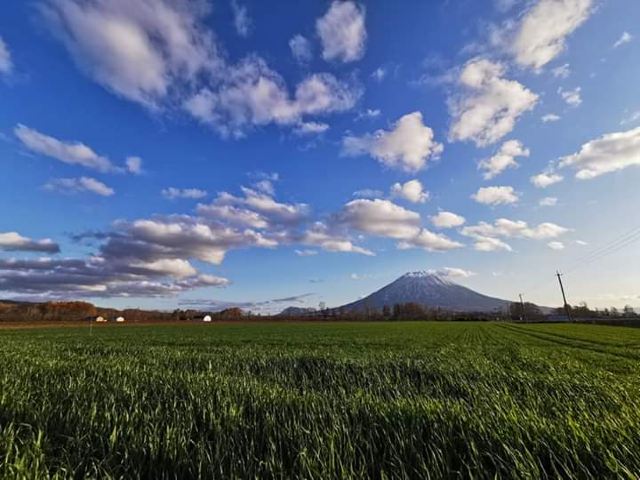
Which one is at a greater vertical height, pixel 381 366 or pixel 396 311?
pixel 396 311

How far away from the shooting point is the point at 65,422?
4.63m

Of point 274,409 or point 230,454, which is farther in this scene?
point 274,409

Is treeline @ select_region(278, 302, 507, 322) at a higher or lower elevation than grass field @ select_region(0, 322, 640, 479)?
higher

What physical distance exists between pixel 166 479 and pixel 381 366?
962cm

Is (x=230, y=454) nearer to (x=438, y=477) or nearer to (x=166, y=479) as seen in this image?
(x=166, y=479)

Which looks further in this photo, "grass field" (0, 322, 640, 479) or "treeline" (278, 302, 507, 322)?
"treeline" (278, 302, 507, 322)

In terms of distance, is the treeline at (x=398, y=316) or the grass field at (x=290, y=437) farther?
the treeline at (x=398, y=316)

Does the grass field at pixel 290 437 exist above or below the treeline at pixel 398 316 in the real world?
below

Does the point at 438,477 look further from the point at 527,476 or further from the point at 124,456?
the point at 124,456

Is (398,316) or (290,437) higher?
(398,316)

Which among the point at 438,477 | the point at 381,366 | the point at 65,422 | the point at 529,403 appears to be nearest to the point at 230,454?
the point at 438,477

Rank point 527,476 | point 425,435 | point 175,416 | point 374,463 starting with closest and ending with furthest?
point 527,476 → point 374,463 → point 425,435 → point 175,416

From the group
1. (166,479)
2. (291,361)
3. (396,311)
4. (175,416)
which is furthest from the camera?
(396,311)

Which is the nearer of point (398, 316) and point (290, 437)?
point (290, 437)
